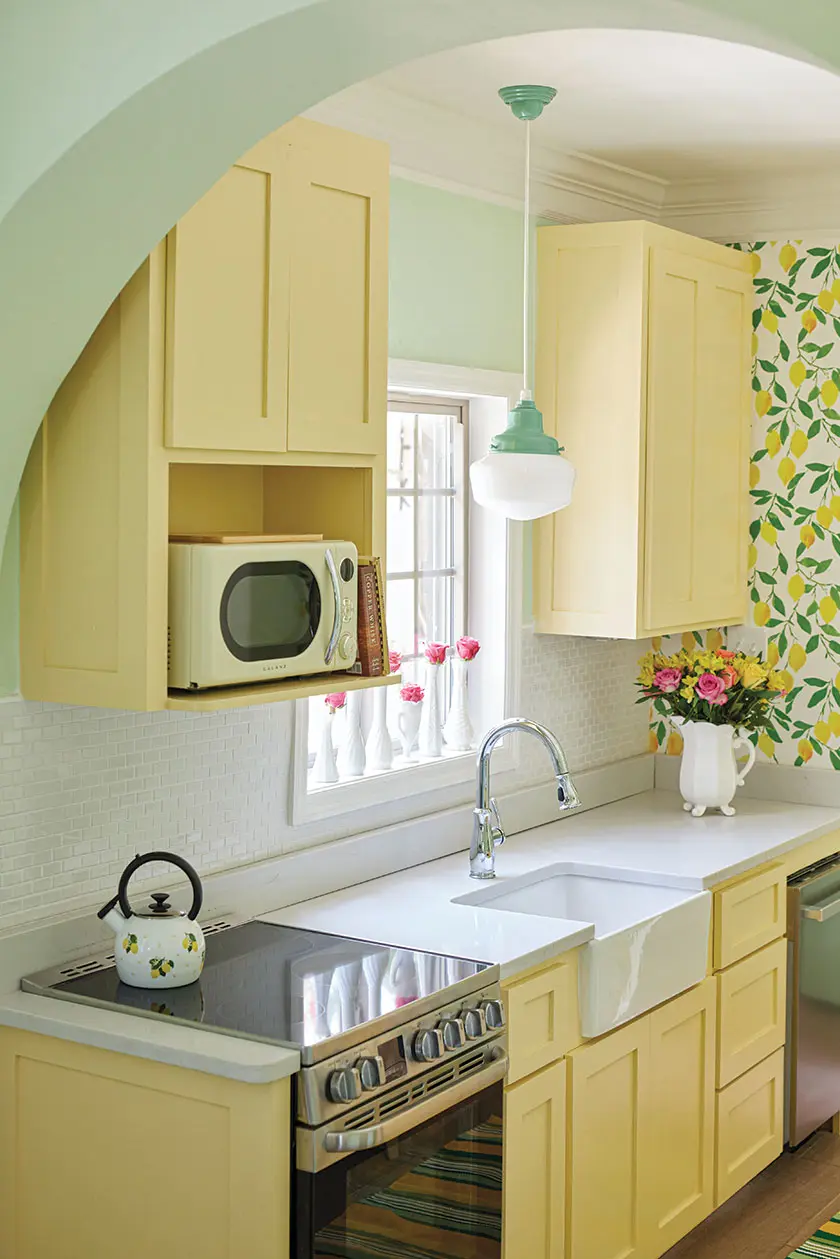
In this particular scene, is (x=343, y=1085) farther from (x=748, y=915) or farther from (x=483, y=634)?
(x=483, y=634)

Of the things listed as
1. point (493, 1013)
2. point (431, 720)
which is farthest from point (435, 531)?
point (493, 1013)

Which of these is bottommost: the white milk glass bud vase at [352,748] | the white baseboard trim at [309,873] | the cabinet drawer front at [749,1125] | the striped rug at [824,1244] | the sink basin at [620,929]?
the striped rug at [824,1244]

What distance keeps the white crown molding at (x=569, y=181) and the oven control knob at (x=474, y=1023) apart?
183cm

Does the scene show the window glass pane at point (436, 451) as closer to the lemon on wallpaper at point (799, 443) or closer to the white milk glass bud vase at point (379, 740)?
the white milk glass bud vase at point (379, 740)

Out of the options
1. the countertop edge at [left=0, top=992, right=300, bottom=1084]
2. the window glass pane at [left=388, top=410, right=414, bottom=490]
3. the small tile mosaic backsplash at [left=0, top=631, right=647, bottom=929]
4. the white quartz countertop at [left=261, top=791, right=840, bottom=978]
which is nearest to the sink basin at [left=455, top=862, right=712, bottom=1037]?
the white quartz countertop at [left=261, top=791, right=840, bottom=978]

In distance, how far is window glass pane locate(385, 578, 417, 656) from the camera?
12.1ft

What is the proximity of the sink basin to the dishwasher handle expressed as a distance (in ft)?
1.90

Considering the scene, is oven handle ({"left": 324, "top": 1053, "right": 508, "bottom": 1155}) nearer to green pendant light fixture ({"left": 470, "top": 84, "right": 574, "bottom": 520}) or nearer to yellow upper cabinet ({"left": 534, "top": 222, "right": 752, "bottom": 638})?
green pendant light fixture ({"left": 470, "top": 84, "right": 574, "bottom": 520})

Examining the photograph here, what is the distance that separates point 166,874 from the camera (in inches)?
111

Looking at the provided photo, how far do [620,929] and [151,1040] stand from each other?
109cm

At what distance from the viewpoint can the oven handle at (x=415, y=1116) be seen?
2.23 meters

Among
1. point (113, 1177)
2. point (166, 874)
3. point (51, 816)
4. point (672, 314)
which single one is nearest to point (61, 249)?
point (51, 816)

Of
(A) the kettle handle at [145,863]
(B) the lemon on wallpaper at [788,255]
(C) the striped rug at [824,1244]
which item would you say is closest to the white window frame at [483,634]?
(A) the kettle handle at [145,863]

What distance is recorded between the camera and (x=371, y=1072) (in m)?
2.28
